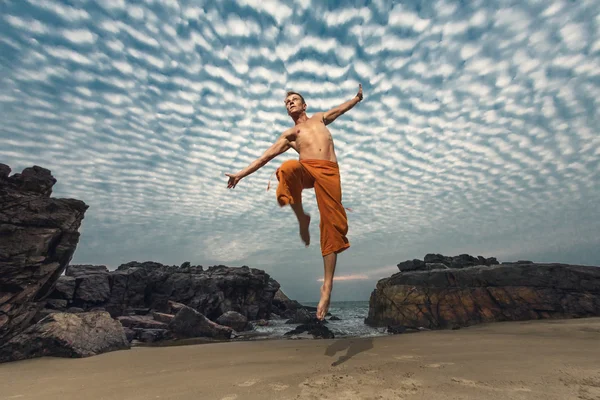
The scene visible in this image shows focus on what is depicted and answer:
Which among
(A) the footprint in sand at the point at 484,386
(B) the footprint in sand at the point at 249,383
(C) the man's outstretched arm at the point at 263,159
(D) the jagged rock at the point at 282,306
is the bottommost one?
(D) the jagged rock at the point at 282,306

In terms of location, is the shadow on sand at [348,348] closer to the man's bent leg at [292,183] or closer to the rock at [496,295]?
the man's bent leg at [292,183]

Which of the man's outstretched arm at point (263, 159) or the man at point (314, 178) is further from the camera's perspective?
the man's outstretched arm at point (263, 159)

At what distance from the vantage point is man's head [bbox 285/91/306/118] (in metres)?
3.69

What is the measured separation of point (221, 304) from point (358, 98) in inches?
981

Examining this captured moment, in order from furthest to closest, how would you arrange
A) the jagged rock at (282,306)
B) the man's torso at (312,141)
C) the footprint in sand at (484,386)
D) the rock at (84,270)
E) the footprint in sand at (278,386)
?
the jagged rock at (282,306) → the rock at (84,270) → the man's torso at (312,141) → the footprint in sand at (278,386) → the footprint in sand at (484,386)

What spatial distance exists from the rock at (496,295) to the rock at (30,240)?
13.7 meters

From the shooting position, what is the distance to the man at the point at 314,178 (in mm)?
2889

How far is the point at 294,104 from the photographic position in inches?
145

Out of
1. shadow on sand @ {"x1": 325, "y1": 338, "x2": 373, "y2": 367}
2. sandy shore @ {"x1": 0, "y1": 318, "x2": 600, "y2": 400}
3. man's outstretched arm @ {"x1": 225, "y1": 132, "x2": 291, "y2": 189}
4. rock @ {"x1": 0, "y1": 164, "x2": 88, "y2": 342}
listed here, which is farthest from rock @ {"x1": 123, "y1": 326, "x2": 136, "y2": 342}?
man's outstretched arm @ {"x1": 225, "y1": 132, "x2": 291, "y2": 189}

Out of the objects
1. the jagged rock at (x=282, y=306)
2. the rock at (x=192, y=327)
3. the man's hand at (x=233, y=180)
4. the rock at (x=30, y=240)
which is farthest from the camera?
the jagged rock at (x=282, y=306)

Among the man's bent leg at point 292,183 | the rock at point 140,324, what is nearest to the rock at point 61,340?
the man's bent leg at point 292,183

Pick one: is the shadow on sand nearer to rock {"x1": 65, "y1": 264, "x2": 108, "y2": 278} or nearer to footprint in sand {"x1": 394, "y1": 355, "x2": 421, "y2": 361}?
footprint in sand {"x1": 394, "y1": 355, "x2": 421, "y2": 361}

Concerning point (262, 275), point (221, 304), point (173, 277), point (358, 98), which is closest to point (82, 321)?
point (358, 98)

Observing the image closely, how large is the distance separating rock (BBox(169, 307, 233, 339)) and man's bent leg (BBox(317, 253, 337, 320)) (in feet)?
32.3
